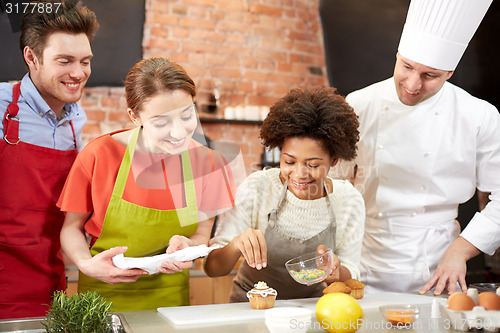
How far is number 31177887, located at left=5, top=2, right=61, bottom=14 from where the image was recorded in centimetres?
158

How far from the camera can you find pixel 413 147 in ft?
6.27

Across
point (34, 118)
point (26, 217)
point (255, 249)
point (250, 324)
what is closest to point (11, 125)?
point (34, 118)

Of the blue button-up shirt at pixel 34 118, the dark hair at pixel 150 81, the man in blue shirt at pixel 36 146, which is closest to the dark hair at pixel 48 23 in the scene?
the man in blue shirt at pixel 36 146

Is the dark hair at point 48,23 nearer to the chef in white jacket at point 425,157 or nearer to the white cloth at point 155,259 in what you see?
the white cloth at point 155,259

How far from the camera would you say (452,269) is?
169cm

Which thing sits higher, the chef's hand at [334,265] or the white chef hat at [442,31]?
the white chef hat at [442,31]

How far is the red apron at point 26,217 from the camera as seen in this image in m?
1.56

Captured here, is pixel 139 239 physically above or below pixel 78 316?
below

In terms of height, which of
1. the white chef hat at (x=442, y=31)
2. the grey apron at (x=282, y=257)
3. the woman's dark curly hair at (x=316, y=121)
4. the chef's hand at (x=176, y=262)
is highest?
the white chef hat at (x=442, y=31)

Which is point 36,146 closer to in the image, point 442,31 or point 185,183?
point 185,183

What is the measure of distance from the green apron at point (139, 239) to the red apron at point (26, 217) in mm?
163

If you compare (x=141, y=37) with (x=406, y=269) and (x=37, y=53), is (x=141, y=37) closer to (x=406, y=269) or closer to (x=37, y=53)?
(x=37, y=53)

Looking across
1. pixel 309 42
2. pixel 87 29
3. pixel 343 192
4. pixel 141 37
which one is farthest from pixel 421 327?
pixel 309 42

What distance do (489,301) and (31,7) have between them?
158 centimetres
